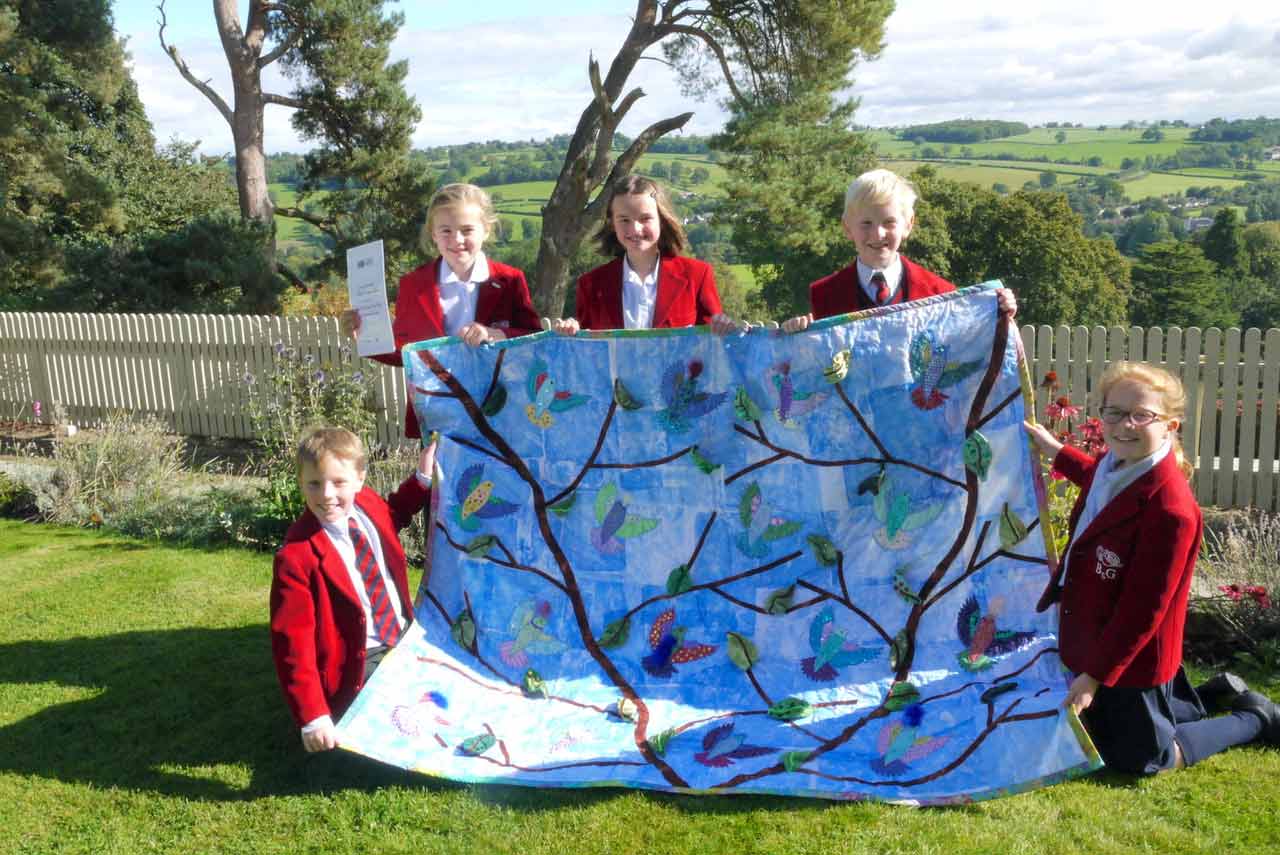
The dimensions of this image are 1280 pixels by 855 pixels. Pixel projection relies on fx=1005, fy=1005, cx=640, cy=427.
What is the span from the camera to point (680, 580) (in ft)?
12.9

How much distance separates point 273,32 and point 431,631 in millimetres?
17146

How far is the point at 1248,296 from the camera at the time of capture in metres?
38.7

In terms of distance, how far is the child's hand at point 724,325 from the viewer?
3.91m

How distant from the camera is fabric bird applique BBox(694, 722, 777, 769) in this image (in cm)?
329

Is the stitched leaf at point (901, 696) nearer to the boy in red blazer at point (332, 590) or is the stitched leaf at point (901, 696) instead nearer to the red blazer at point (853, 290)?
the red blazer at point (853, 290)

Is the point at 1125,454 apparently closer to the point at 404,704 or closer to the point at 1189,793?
the point at 1189,793

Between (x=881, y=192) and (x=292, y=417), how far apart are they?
5007 mm

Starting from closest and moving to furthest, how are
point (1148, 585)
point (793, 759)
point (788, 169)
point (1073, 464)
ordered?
point (1148, 585)
point (793, 759)
point (1073, 464)
point (788, 169)

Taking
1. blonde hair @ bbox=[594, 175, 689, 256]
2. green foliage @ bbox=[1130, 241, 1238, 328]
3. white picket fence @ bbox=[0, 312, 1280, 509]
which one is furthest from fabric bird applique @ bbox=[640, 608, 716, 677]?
green foliage @ bbox=[1130, 241, 1238, 328]

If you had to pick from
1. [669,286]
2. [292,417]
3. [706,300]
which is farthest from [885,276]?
[292,417]

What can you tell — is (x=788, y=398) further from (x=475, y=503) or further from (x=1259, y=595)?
(x=1259, y=595)

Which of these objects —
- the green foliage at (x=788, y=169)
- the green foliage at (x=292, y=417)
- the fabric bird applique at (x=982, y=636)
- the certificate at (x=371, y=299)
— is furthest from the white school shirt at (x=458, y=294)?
the green foliage at (x=788, y=169)

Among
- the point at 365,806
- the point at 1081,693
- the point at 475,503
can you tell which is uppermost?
the point at 475,503

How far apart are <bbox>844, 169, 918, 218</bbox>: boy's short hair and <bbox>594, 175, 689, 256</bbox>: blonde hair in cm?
73
